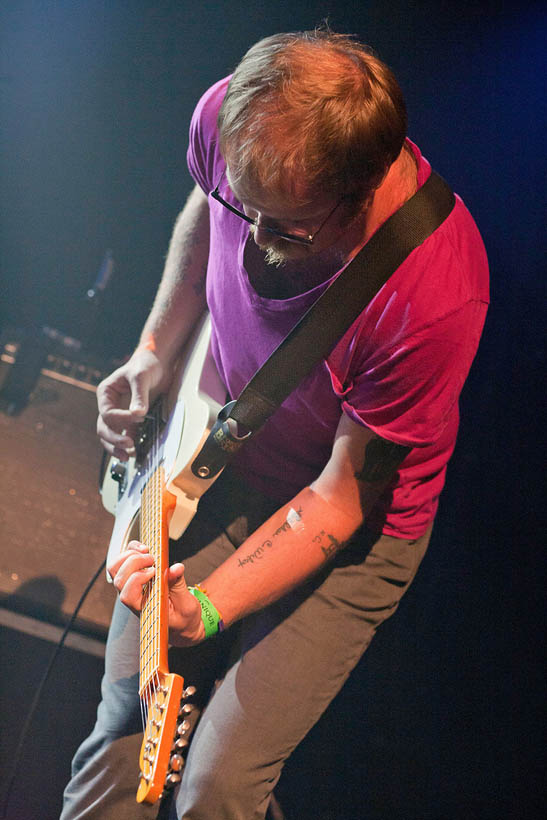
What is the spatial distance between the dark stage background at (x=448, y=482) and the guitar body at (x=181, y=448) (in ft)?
2.21

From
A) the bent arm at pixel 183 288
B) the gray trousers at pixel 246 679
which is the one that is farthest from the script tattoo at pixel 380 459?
the bent arm at pixel 183 288

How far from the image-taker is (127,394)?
75.7 inches

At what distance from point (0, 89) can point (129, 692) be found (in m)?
2.78

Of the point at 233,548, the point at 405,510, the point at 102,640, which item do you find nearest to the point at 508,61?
the point at 405,510

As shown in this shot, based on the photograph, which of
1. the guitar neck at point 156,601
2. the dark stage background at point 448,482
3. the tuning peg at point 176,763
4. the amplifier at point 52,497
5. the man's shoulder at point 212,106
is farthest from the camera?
the amplifier at point 52,497

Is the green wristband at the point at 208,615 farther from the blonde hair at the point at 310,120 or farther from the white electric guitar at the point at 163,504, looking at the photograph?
the blonde hair at the point at 310,120

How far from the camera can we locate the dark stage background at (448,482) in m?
2.08

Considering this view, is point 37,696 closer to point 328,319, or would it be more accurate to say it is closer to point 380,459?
point 380,459

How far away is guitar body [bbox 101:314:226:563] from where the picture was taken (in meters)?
1.50

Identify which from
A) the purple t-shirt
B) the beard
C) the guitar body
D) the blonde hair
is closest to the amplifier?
the guitar body

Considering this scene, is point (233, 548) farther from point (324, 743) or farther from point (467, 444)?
point (467, 444)

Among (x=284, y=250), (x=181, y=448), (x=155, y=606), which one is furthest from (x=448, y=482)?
(x=155, y=606)

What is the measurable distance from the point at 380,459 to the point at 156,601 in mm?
539

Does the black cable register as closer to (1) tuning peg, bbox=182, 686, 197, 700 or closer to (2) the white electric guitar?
(2) the white electric guitar
